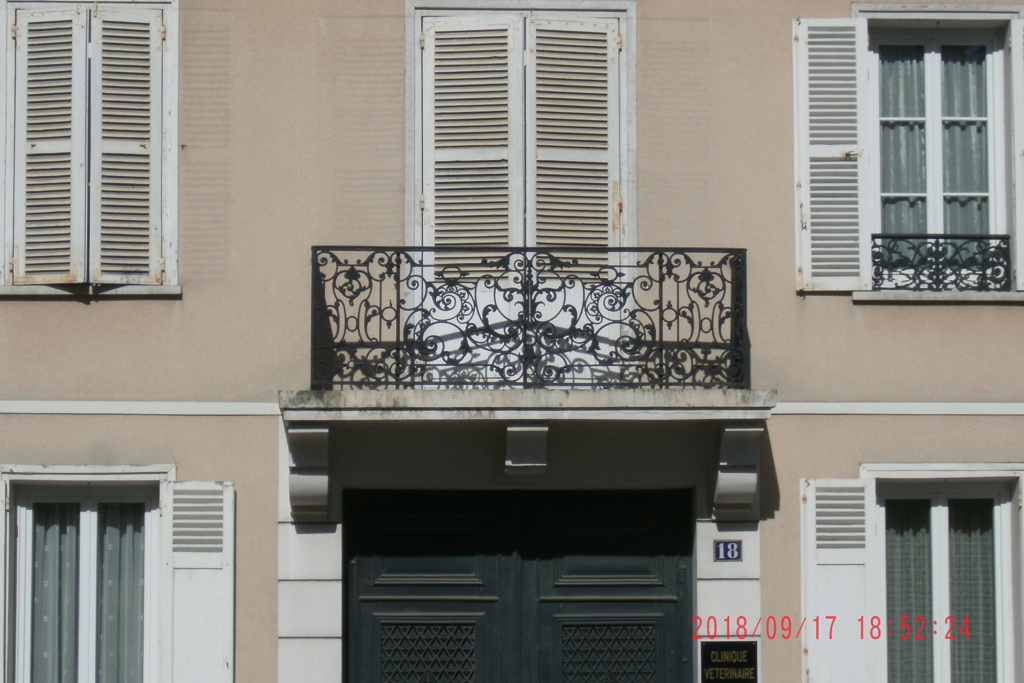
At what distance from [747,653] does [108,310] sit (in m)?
4.49

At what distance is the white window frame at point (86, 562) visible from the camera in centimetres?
1000

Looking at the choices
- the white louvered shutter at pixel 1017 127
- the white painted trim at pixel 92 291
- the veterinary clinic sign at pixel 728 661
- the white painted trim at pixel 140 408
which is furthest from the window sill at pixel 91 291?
the white louvered shutter at pixel 1017 127

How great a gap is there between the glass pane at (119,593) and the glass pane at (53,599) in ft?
0.52

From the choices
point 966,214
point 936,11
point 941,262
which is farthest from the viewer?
point 966,214

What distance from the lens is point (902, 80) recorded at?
35.0 ft

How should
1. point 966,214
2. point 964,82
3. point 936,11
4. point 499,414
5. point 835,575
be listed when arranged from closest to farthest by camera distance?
point 499,414 < point 835,575 < point 936,11 < point 966,214 < point 964,82

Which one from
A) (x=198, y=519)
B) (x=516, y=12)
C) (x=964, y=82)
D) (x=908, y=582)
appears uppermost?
(x=516, y=12)

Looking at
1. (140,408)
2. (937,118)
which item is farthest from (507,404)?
(937,118)

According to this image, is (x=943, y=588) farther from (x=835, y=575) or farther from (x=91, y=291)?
(x=91, y=291)

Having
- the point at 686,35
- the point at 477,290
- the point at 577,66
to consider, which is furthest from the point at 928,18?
the point at 477,290

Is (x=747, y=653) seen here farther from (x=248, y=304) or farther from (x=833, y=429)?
(x=248, y=304)

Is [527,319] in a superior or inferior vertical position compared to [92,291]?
inferior

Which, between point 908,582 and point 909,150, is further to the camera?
point 909,150

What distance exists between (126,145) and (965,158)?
213 inches
